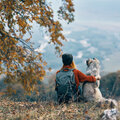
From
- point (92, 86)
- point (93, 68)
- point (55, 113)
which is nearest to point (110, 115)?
point (55, 113)

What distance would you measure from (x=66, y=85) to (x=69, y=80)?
0.54 feet

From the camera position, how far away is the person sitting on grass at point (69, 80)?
7641 millimetres

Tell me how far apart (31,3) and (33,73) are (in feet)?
9.80

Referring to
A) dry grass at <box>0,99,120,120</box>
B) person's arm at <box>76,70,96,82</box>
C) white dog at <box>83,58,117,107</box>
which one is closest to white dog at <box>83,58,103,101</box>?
white dog at <box>83,58,117,107</box>

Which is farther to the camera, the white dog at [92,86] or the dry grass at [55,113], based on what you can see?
the white dog at [92,86]

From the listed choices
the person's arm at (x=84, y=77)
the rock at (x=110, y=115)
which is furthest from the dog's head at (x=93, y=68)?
the rock at (x=110, y=115)

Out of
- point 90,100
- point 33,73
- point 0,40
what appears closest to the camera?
point 90,100

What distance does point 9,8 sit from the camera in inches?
354

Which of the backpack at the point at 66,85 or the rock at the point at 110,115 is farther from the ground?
the backpack at the point at 66,85

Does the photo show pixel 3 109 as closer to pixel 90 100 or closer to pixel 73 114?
pixel 73 114

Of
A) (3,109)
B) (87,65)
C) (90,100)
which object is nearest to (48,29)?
(87,65)

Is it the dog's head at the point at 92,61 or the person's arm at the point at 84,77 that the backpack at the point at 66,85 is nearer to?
the person's arm at the point at 84,77

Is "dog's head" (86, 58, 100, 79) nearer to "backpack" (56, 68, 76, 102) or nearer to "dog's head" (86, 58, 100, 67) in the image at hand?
"dog's head" (86, 58, 100, 67)

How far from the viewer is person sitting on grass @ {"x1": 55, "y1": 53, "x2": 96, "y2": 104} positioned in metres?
7.64
